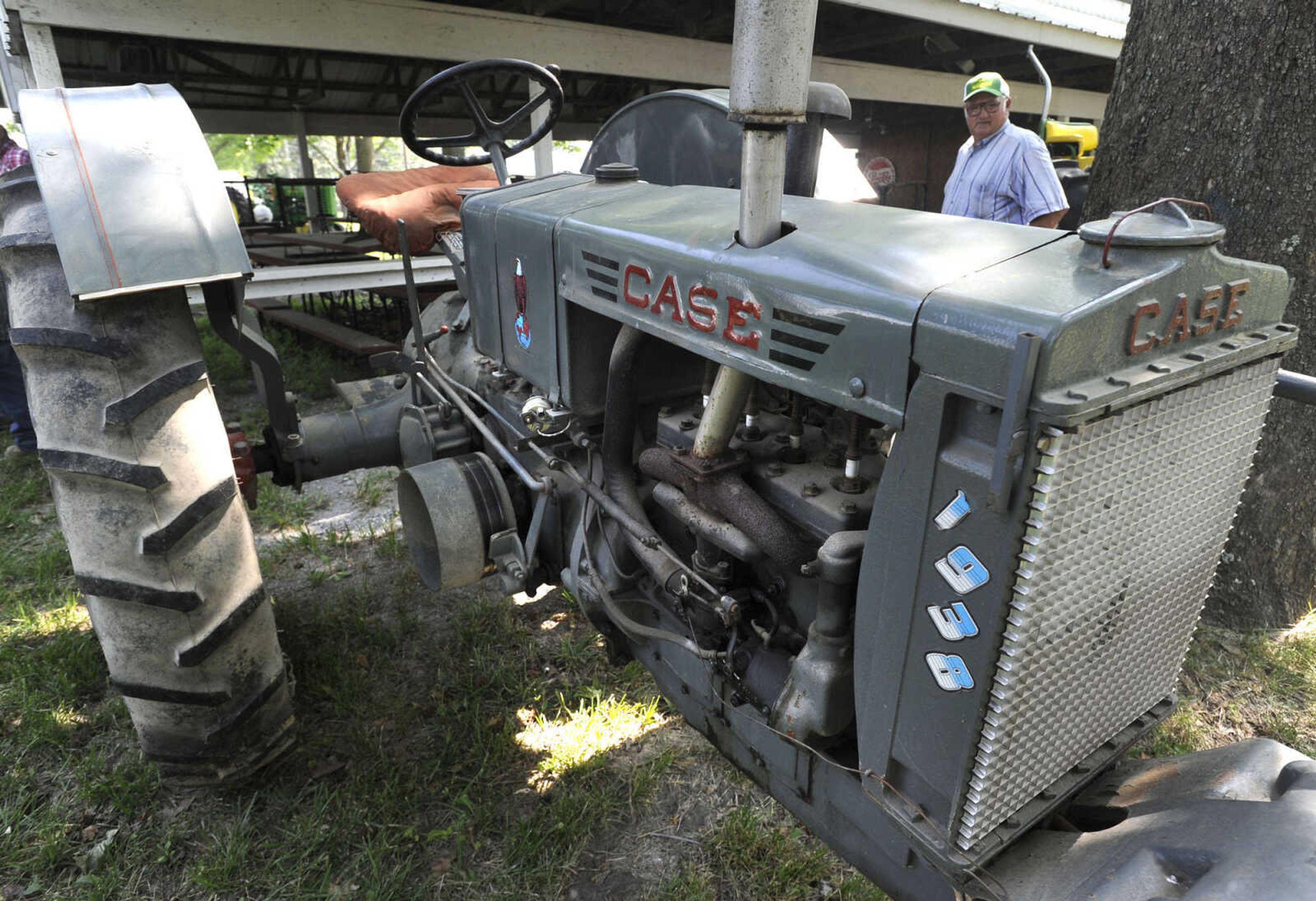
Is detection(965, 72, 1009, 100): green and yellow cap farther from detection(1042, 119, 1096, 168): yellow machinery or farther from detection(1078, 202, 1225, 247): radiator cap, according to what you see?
detection(1042, 119, 1096, 168): yellow machinery

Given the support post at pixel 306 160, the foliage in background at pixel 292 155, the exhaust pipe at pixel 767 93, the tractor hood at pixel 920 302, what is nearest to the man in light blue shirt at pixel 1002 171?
the tractor hood at pixel 920 302

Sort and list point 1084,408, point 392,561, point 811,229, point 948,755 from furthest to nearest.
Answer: point 392,561
point 811,229
point 948,755
point 1084,408

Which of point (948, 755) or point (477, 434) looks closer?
point (948, 755)

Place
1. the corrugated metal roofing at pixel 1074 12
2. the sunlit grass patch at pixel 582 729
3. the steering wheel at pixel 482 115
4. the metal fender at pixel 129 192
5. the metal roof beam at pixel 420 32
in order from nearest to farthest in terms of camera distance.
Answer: the metal fender at pixel 129 192
the sunlit grass patch at pixel 582 729
the steering wheel at pixel 482 115
the metal roof beam at pixel 420 32
the corrugated metal roofing at pixel 1074 12

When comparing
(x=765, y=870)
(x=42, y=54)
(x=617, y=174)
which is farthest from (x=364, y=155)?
(x=765, y=870)

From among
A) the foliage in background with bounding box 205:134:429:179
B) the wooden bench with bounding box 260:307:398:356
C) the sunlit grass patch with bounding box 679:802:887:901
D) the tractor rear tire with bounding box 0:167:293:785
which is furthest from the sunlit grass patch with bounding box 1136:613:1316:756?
the foliage in background with bounding box 205:134:429:179

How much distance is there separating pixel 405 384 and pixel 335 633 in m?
0.91

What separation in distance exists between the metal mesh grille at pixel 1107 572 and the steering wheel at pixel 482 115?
199cm

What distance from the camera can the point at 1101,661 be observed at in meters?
1.23

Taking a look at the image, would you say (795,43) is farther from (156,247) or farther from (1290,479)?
(1290,479)

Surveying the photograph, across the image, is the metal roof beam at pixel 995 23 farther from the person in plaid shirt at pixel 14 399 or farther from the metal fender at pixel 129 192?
the person in plaid shirt at pixel 14 399

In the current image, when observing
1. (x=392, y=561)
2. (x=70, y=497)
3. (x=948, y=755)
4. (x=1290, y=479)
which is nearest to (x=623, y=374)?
(x=948, y=755)

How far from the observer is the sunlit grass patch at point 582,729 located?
91.7 inches

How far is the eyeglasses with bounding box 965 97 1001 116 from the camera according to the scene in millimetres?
3820
